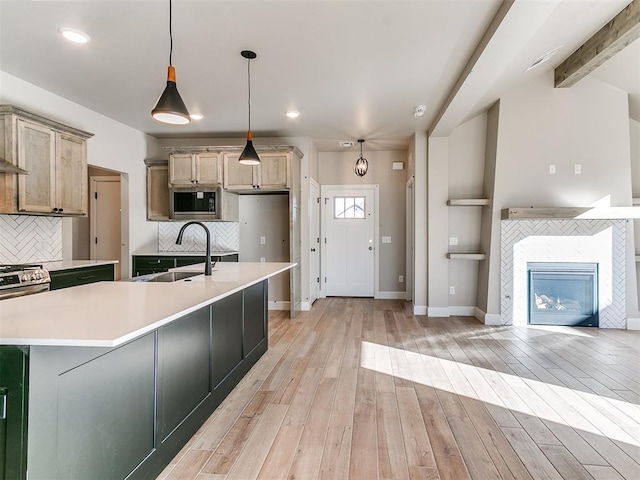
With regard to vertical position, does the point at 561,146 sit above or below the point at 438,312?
above

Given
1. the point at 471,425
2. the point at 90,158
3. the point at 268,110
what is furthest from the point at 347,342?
the point at 90,158

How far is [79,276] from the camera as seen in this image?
12.5 ft

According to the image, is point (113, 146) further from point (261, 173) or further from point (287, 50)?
point (287, 50)

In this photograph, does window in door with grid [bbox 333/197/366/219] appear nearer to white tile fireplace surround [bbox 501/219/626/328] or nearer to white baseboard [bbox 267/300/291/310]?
white baseboard [bbox 267/300/291/310]

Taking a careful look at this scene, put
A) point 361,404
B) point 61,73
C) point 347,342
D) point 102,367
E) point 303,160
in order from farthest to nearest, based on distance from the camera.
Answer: point 303,160
point 347,342
point 61,73
point 361,404
point 102,367

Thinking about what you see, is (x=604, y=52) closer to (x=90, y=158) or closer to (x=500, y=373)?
(x=500, y=373)

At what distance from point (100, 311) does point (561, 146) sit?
5386mm

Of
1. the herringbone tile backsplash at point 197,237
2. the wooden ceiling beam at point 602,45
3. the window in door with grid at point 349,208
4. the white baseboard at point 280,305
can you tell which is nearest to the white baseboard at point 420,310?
the white baseboard at point 280,305

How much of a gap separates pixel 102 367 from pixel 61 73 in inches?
130

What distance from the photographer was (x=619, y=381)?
3.04m

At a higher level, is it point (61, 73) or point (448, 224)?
point (61, 73)

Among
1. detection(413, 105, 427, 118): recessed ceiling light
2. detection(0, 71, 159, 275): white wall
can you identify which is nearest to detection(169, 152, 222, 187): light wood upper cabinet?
detection(0, 71, 159, 275): white wall

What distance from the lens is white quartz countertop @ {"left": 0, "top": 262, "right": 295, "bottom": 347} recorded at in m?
1.16


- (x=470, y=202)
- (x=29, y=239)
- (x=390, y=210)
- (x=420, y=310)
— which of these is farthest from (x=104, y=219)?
(x=470, y=202)
